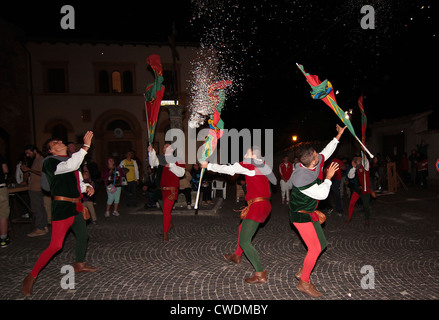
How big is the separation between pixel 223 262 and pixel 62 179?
286 cm

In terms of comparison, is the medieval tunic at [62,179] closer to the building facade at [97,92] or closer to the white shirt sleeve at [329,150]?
the white shirt sleeve at [329,150]

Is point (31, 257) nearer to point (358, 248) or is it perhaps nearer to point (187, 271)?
point (187, 271)

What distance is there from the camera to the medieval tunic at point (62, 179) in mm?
3879

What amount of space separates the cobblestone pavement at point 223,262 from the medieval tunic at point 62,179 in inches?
42.3

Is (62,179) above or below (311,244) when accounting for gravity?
above

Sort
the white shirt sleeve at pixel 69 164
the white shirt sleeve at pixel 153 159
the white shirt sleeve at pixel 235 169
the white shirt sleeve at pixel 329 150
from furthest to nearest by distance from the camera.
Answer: the white shirt sleeve at pixel 153 159, the white shirt sleeve at pixel 329 150, the white shirt sleeve at pixel 235 169, the white shirt sleeve at pixel 69 164

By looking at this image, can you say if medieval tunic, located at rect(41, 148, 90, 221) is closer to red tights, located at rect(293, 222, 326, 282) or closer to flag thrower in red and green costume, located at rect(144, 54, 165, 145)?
flag thrower in red and green costume, located at rect(144, 54, 165, 145)

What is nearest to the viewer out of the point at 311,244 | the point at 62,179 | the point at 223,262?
the point at 311,244

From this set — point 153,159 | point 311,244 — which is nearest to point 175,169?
point 153,159

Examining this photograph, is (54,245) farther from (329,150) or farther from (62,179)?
(329,150)

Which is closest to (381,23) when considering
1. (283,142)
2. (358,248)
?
(358,248)

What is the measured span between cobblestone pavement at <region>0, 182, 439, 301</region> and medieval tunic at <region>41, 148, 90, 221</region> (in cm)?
107

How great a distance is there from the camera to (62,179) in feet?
13.0

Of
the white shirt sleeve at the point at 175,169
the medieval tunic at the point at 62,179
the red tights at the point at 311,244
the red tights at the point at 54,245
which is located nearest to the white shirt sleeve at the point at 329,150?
the red tights at the point at 311,244
